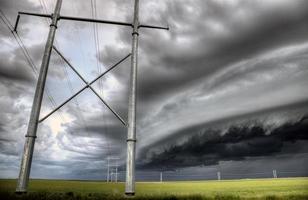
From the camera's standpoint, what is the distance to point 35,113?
950 centimetres

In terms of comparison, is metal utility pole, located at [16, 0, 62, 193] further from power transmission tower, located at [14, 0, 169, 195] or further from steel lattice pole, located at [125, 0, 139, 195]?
steel lattice pole, located at [125, 0, 139, 195]

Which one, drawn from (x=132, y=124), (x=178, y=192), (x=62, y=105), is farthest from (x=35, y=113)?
(x=178, y=192)

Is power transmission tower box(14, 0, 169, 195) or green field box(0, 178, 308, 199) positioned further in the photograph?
green field box(0, 178, 308, 199)

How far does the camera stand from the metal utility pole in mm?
8656

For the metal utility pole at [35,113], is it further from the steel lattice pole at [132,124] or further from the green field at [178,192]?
the steel lattice pole at [132,124]

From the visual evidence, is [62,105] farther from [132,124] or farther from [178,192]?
[178,192]

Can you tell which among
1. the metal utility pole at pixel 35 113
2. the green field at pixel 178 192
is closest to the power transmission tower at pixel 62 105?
the metal utility pole at pixel 35 113

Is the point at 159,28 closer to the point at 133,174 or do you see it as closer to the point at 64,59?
the point at 64,59

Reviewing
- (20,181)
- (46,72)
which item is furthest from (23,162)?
(46,72)

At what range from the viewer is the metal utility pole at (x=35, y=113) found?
28.4 ft

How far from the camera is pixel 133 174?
8.88 m

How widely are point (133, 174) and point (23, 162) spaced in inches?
162

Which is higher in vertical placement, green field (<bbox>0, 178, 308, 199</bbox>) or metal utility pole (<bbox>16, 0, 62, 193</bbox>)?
metal utility pole (<bbox>16, 0, 62, 193</bbox>)

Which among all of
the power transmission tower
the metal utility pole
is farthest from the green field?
the power transmission tower
